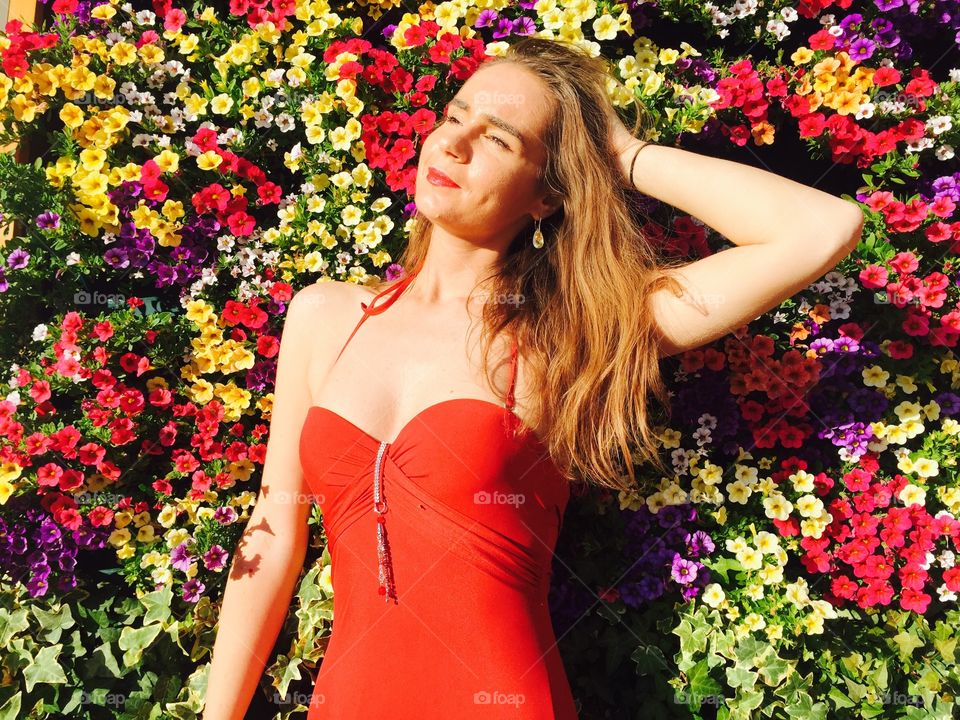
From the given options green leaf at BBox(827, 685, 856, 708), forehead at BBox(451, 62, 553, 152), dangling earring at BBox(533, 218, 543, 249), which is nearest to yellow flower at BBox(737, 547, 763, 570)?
green leaf at BBox(827, 685, 856, 708)

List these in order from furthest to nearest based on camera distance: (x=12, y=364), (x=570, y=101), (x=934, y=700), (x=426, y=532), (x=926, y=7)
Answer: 1. (x=926, y=7)
2. (x=12, y=364)
3. (x=934, y=700)
4. (x=570, y=101)
5. (x=426, y=532)

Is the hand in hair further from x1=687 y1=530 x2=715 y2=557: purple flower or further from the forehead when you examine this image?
x1=687 y1=530 x2=715 y2=557: purple flower

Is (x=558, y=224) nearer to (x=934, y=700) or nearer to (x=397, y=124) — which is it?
(x=397, y=124)

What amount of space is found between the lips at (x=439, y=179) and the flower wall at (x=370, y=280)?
522 millimetres

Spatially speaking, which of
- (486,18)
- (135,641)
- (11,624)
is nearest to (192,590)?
(135,641)

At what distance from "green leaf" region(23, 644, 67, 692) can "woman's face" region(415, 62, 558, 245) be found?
186 centimetres

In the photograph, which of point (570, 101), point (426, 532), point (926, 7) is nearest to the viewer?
point (426, 532)

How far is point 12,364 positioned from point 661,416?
2.39 metres

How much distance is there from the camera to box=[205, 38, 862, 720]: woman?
1846 millimetres

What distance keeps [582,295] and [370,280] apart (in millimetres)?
826

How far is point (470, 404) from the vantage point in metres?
1.92

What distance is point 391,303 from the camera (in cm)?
227

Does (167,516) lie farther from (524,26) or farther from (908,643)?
(908,643)

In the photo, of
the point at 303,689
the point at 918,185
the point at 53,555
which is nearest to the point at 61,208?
the point at 53,555
